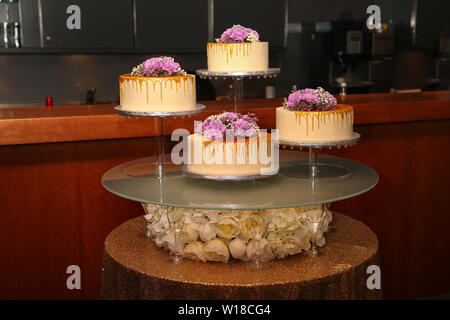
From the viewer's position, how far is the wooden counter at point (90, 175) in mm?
2604

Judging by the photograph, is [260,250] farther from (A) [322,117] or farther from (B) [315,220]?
(A) [322,117]

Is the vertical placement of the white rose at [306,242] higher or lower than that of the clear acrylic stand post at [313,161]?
lower

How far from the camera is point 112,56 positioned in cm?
546

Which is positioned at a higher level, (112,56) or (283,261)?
(112,56)

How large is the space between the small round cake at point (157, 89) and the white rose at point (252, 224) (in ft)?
1.59

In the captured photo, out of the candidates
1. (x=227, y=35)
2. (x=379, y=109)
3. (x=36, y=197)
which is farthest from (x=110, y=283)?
(x=379, y=109)

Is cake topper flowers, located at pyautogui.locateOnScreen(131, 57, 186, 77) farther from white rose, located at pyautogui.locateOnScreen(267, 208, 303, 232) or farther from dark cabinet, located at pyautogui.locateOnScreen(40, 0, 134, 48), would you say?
dark cabinet, located at pyautogui.locateOnScreen(40, 0, 134, 48)

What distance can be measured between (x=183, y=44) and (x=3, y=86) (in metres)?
1.62

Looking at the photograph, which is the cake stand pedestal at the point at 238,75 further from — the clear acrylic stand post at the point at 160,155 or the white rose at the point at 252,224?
the white rose at the point at 252,224

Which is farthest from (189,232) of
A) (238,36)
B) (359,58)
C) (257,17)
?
(359,58)

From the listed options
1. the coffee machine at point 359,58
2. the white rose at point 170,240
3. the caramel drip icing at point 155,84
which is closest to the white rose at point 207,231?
the white rose at point 170,240

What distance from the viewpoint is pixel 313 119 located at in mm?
2014
